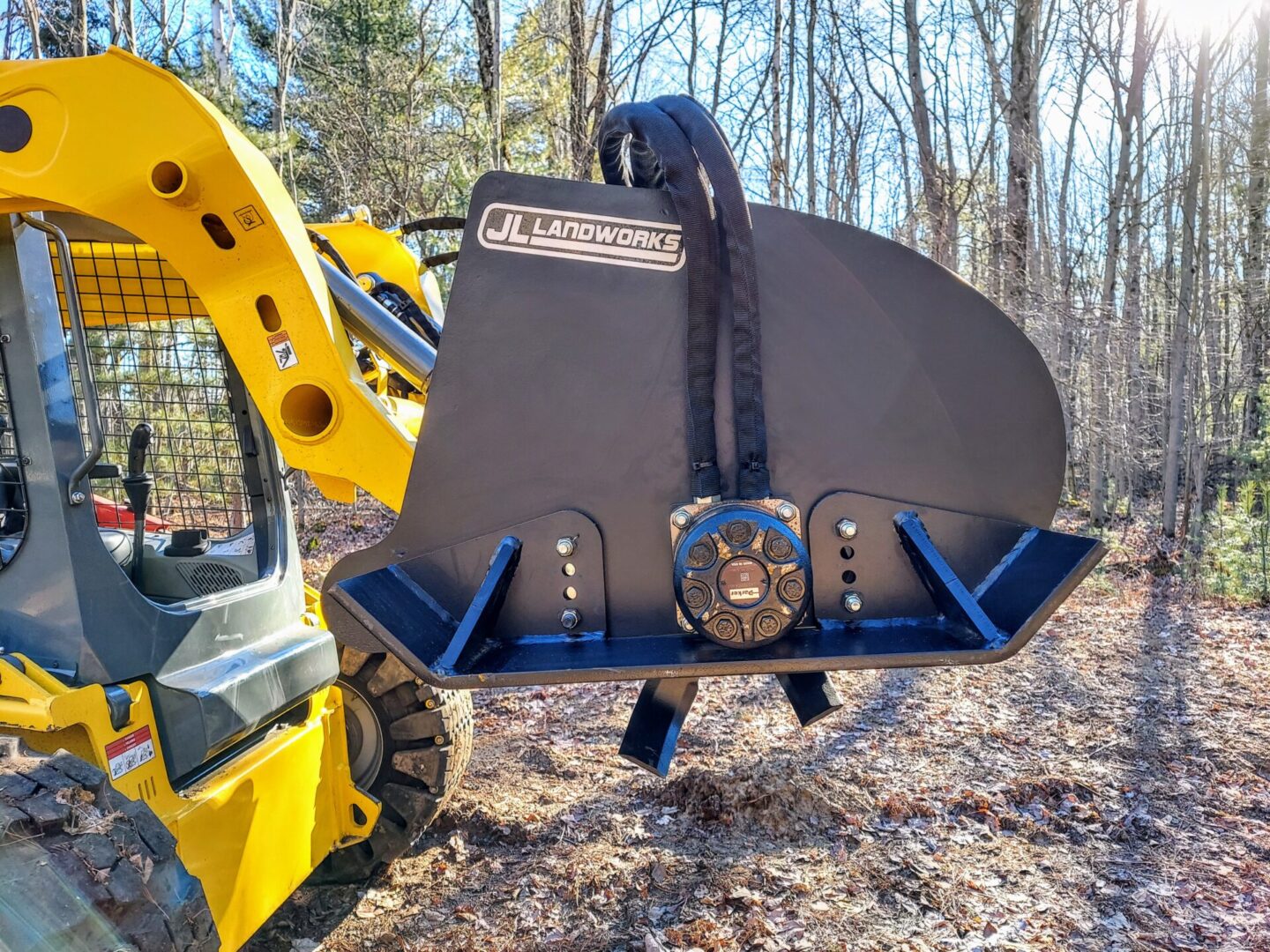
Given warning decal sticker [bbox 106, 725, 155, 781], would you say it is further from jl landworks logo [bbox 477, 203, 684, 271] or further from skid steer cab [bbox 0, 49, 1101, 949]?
jl landworks logo [bbox 477, 203, 684, 271]

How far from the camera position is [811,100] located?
17578 millimetres

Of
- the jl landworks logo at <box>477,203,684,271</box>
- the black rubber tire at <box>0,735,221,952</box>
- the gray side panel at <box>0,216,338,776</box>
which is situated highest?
the jl landworks logo at <box>477,203,684,271</box>

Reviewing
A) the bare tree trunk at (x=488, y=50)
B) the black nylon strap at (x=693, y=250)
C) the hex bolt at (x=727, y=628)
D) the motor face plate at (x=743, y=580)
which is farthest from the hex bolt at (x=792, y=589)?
the bare tree trunk at (x=488, y=50)

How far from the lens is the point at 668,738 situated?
1.79 metres

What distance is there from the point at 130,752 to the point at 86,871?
1.79 ft

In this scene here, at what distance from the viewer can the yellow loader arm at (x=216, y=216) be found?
1.90 meters

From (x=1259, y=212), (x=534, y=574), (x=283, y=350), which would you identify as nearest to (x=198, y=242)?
(x=283, y=350)

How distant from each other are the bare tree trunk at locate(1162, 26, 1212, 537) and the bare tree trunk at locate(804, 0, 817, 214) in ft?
20.0

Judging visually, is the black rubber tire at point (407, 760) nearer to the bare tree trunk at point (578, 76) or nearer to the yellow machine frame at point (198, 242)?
the yellow machine frame at point (198, 242)

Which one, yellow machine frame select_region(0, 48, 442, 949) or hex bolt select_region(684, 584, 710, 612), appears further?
yellow machine frame select_region(0, 48, 442, 949)

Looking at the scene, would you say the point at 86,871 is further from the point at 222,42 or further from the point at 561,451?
the point at 222,42

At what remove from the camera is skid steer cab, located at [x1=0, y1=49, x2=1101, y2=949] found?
1644mm

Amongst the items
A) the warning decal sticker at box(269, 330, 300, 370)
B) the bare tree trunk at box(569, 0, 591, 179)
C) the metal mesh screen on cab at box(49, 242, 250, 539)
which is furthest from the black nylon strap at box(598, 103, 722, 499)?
the bare tree trunk at box(569, 0, 591, 179)

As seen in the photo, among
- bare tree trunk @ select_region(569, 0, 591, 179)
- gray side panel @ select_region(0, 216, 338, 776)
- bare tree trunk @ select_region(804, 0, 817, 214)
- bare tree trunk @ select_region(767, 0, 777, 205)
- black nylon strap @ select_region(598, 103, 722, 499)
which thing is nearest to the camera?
black nylon strap @ select_region(598, 103, 722, 499)
